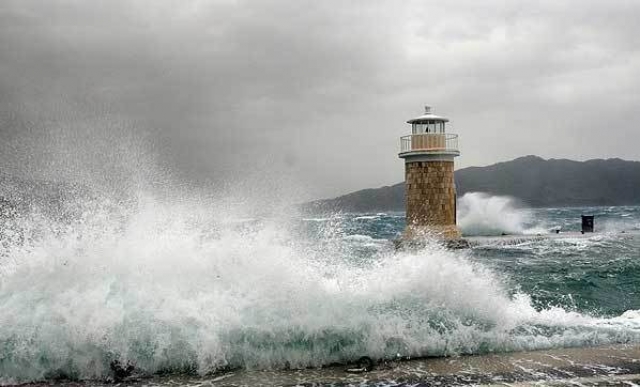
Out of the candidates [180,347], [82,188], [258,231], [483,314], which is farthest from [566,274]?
[82,188]

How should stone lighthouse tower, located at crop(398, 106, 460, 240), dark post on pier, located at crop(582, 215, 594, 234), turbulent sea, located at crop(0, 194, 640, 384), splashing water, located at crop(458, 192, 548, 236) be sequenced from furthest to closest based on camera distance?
1. splashing water, located at crop(458, 192, 548, 236)
2. dark post on pier, located at crop(582, 215, 594, 234)
3. stone lighthouse tower, located at crop(398, 106, 460, 240)
4. turbulent sea, located at crop(0, 194, 640, 384)

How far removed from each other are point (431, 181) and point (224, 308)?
1305 cm

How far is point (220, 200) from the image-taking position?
93.8 feet

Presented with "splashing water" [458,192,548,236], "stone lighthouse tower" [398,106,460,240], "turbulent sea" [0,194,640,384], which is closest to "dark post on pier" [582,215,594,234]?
"splashing water" [458,192,548,236]

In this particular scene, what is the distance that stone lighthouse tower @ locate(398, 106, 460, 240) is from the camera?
1806 centimetres

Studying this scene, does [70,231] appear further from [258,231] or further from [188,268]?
[258,231]

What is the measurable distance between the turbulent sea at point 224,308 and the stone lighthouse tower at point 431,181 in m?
10.2

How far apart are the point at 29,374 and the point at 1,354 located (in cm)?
36

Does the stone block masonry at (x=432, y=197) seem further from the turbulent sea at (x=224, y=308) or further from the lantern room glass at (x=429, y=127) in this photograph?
the turbulent sea at (x=224, y=308)

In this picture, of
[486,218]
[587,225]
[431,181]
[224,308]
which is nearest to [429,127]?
[431,181]

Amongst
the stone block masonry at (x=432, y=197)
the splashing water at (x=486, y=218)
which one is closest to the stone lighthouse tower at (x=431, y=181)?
the stone block masonry at (x=432, y=197)

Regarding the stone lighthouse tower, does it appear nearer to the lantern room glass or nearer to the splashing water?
the lantern room glass

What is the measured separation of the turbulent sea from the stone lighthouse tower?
33.4ft

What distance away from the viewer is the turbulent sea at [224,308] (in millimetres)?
5500
